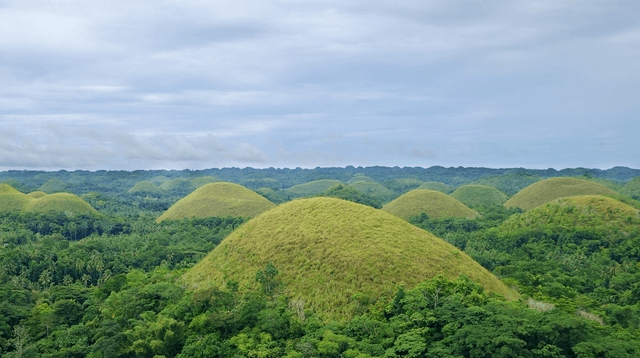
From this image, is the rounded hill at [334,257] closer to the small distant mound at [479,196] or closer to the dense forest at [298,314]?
the dense forest at [298,314]

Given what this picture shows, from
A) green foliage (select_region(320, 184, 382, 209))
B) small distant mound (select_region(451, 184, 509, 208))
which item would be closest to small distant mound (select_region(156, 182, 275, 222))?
A: green foliage (select_region(320, 184, 382, 209))

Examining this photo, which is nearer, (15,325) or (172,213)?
(15,325)

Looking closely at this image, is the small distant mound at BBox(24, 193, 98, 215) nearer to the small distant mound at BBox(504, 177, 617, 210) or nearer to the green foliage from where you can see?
the green foliage

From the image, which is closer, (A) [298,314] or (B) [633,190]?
(A) [298,314]

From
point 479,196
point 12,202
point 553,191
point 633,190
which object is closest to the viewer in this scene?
point 12,202

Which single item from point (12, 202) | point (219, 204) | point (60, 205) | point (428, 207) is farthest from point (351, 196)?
point (12, 202)

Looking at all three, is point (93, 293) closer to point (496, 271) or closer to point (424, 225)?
point (496, 271)

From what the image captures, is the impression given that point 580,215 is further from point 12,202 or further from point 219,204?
point 12,202

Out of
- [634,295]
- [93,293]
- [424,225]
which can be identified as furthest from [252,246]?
[424,225]
